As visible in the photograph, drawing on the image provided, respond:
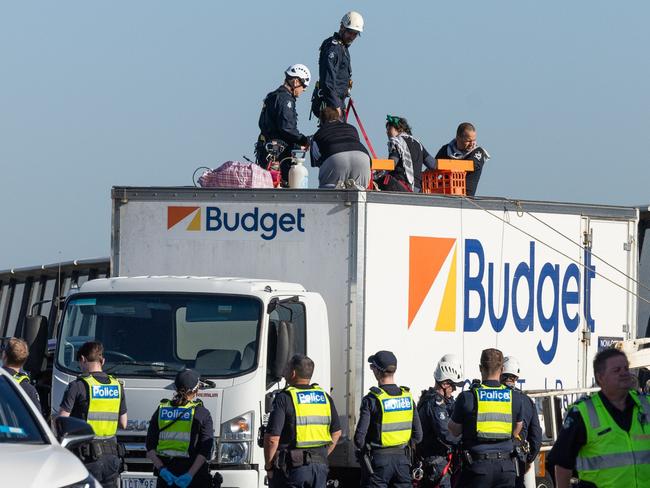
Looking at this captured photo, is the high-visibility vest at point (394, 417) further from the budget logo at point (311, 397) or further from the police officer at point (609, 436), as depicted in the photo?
the police officer at point (609, 436)

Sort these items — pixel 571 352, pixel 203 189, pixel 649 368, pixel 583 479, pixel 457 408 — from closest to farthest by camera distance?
pixel 583 479 → pixel 457 408 → pixel 203 189 → pixel 571 352 → pixel 649 368

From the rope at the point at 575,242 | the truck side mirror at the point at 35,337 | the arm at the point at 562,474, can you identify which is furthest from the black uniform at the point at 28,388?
the arm at the point at 562,474

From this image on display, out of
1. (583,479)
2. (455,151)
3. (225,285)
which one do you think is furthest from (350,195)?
(583,479)

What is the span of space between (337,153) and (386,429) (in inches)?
140

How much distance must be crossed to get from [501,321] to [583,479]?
585cm

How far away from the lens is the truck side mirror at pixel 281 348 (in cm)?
1185

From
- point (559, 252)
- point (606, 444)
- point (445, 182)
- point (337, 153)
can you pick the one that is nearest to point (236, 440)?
point (337, 153)

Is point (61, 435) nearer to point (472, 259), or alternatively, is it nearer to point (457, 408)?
point (457, 408)

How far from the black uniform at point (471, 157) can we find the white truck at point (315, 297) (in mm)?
1411

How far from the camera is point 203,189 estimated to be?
13367mm

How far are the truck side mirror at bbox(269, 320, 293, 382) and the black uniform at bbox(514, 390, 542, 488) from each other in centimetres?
181

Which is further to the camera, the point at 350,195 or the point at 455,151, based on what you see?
the point at 455,151

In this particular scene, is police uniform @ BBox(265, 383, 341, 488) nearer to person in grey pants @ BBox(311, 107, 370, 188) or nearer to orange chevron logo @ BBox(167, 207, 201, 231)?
orange chevron logo @ BBox(167, 207, 201, 231)

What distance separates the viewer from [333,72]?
1608 centimetres
